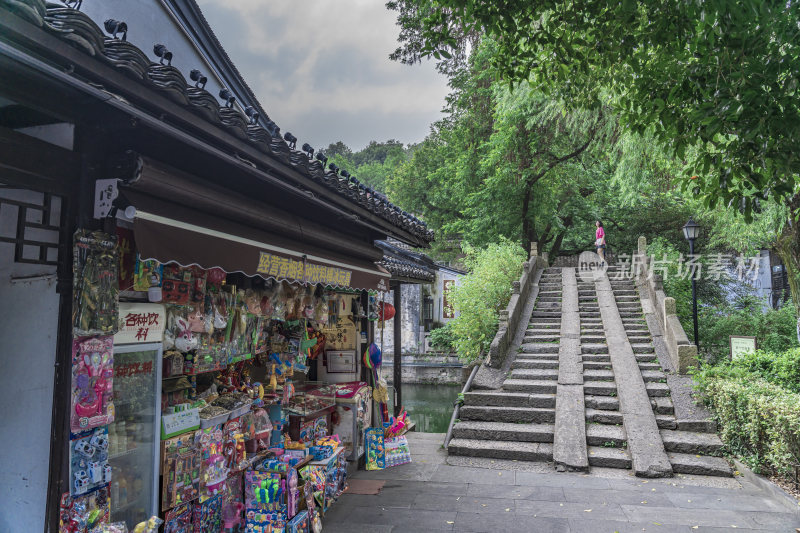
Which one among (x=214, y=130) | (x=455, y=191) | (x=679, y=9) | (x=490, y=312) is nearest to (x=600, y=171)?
(x=455, y=191)

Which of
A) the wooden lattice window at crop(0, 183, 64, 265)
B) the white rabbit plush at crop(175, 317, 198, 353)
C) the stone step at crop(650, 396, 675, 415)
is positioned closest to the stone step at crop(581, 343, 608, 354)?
the stone step at crop(650, 396, 675, 415)

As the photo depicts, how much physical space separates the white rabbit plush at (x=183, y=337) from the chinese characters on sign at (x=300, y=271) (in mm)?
741

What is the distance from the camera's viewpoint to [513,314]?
42.0 feet

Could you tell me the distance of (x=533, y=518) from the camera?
18.4 ft

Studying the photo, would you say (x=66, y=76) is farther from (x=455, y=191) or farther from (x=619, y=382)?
(x=455, y=191)

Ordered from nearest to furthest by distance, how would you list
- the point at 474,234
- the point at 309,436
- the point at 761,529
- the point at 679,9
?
the point at 679,9 → the point at 761,529 → the point at 309,436 → the point at 474,234

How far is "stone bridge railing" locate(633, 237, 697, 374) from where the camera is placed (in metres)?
9.91

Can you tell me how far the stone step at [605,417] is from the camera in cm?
863

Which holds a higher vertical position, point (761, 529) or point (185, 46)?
point (185, 46)

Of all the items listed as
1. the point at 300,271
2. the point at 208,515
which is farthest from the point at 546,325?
the point at 208,515

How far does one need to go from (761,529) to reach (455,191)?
17545mm

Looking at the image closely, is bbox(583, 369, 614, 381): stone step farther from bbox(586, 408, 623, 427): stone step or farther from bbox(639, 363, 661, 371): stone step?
bbox(586, 408, 623, 427): stone step

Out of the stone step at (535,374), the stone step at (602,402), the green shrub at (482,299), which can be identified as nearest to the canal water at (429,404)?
the green shrub at (482,299)

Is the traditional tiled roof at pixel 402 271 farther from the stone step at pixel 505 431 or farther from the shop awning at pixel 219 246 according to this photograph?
the shop awning at pixel 219 246
